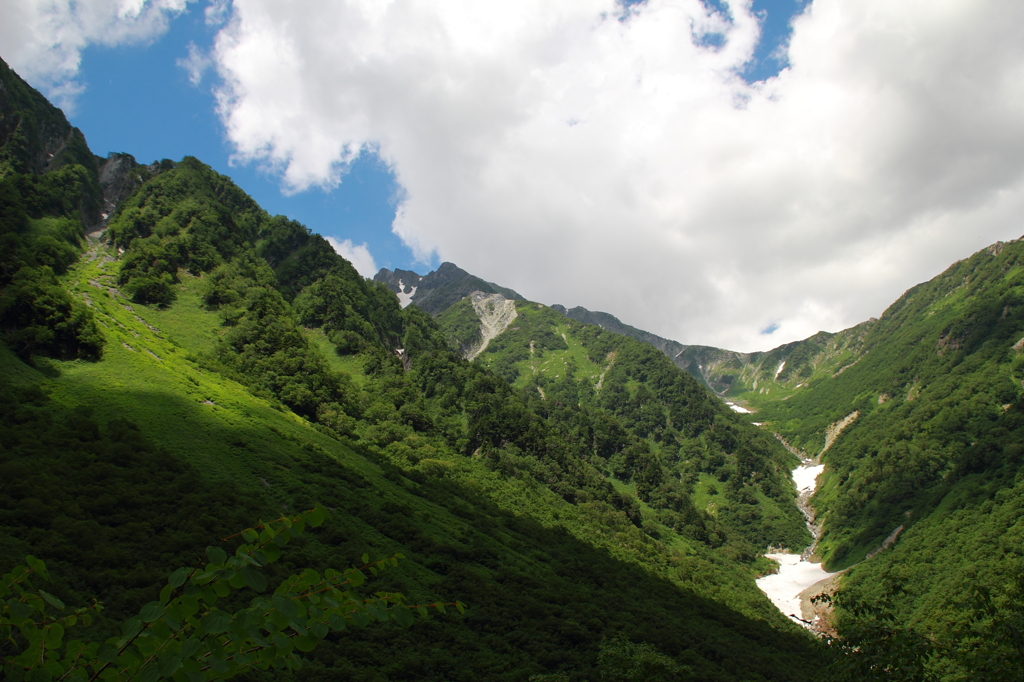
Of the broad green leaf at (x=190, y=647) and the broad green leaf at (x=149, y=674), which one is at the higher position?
the broad green leaf at (x=190, y=647)

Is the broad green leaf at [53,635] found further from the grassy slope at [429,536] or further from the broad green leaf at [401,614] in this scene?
the grassy slope at [429,536]

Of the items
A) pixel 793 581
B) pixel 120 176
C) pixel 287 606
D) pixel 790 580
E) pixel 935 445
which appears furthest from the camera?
pixel 120 176

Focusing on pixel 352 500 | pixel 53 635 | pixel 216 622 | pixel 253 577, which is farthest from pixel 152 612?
pixel 352 500

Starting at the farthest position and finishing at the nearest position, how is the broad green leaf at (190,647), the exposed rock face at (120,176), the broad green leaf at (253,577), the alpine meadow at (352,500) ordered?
1. the exposed rock face at (120,176)
2. the alpine meadow at (352,500)
3. the broad green leaf at (190,647)
4. the broad green leaf at (253,577)

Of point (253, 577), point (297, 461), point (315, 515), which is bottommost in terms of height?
point (297, 461)

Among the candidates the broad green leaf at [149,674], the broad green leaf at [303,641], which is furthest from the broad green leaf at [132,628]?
the broad green leaf at [303,641]

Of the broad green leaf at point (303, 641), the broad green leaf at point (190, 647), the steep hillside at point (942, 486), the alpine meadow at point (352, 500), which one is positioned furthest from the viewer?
the steep hillside at point (942, 486)

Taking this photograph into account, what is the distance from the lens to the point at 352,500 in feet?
177

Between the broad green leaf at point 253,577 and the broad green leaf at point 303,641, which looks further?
the broad green leaf at point 303,641

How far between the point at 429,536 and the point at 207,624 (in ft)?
182

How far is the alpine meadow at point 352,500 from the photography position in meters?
10.2

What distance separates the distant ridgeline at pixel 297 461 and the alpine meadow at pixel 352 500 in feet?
1.33

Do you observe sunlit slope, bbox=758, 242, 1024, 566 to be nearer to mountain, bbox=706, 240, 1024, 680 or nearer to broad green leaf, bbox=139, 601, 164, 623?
mountain, bbox=706, 240, 1024, 680

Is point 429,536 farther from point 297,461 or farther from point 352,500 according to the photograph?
point 297,461
